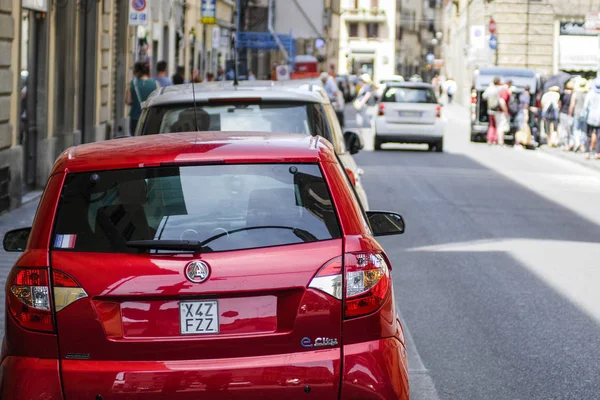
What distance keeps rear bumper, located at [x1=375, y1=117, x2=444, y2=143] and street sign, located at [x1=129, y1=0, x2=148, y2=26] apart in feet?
31.9

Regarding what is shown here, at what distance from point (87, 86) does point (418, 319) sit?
14896mm

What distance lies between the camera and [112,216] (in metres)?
4.98

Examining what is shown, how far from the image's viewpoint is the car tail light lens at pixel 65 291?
479 cm

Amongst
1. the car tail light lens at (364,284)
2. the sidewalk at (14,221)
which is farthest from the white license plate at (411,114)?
the car tail light lens at (364,284)

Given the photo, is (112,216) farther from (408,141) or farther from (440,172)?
(408,141)

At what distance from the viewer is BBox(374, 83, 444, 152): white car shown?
31984 mm

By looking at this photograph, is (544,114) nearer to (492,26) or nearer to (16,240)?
(492,26)

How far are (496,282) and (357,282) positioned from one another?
6.36 meters

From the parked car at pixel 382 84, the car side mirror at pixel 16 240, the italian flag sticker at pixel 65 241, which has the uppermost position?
the parked car at pixel 382 84

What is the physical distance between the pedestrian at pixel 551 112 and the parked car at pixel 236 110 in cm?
2610

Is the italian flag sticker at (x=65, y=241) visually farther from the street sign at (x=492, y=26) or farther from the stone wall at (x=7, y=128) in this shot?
the street sign at (x=492, y=26)

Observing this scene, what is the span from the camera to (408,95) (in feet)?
106

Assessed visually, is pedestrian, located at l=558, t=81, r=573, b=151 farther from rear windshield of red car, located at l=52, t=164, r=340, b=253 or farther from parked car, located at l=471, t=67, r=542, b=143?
rear windshield of red car, located at l=52, t=164, r=340, b=253

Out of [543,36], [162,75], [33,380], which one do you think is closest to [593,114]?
[162,75]
